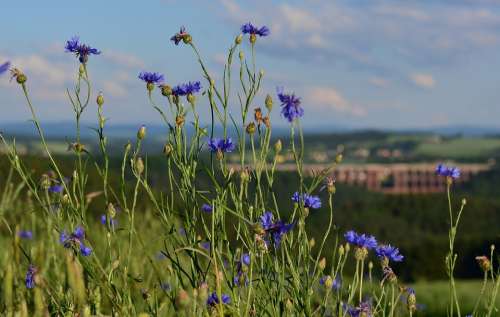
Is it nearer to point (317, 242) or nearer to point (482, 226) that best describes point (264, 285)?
point (317, 242)

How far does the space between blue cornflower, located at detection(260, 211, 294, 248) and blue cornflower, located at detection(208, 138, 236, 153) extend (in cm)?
26

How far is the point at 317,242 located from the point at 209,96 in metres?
11.5

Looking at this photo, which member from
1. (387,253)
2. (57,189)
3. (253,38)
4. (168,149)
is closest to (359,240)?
(387,253)

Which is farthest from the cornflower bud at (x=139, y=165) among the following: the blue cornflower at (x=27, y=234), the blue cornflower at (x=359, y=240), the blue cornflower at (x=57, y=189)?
the blue cornflower at (x=27, y=234)

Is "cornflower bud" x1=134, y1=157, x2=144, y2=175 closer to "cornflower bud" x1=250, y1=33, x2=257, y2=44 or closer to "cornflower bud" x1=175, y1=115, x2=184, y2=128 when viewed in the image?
"cornflower bud" x1=175, y1=115, x2=184, y2=128

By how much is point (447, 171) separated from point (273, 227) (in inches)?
33.5

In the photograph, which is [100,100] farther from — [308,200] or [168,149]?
[308,200]

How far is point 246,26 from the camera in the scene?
286 centimetres

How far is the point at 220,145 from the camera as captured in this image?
8.68 feet

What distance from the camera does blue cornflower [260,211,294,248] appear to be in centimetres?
242

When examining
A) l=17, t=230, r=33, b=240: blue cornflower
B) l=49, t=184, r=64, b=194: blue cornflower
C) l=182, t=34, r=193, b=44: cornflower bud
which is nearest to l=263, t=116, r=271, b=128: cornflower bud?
l=182, t=34, r=193, b=44: cornflower bud

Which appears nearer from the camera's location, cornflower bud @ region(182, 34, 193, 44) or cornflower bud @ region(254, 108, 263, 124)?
cornflower bud @ region(254, 108, 263, 124)

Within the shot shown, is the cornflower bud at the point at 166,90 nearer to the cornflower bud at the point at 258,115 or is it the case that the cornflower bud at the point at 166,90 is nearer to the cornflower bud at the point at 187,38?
the cornflower bud at the point at 187,38

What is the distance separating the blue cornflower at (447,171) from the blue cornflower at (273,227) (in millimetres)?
732
